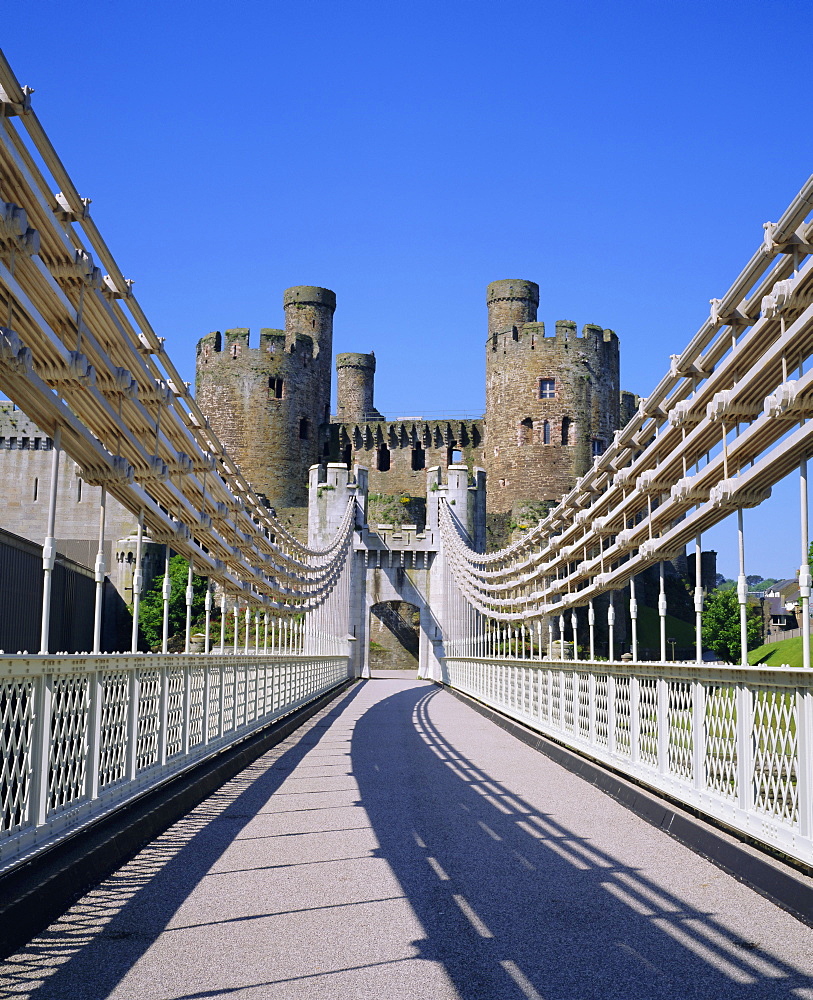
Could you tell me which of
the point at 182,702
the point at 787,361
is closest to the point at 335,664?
the point at 182,702

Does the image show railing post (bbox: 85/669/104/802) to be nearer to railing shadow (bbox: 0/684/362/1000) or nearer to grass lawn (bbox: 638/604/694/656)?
railing shadow (bbox: 0/684/362/1000)

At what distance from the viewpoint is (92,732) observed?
4.89m

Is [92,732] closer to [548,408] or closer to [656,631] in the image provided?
[656,631]

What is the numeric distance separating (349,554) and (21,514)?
16753 millimetres

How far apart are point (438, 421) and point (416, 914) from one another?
52295 mm

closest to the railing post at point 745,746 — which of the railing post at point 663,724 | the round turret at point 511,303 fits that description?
the railing post at point 663,724

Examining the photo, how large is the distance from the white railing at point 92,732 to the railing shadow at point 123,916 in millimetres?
273

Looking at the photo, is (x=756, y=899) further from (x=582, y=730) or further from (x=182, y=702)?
(x=582, y=730)

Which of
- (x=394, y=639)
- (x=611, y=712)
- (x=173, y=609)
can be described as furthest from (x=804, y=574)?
(x=394, y=639)

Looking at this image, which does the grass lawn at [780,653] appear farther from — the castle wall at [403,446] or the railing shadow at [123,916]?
the castle wall at [403,446]

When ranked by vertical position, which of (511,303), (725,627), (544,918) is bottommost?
(544,918)

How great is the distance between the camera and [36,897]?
143 inches

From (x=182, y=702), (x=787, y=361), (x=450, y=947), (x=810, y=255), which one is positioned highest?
(x=810, y=255)

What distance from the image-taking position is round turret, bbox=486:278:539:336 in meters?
54.6
